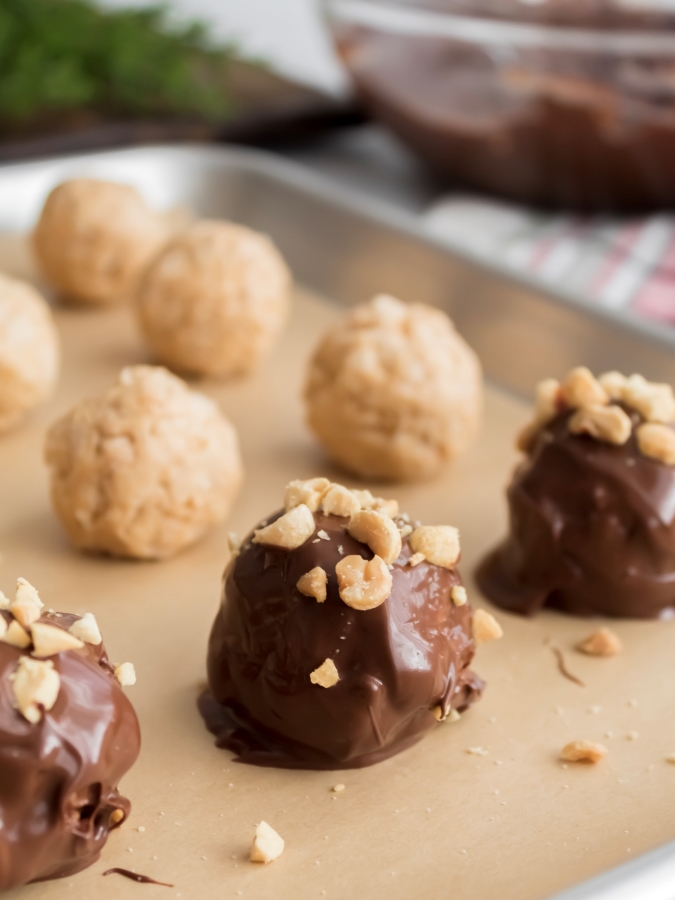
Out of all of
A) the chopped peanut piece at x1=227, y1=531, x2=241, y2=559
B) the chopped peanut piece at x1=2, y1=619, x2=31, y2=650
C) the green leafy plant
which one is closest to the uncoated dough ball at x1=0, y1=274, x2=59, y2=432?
the chopped peanut piece at x1=227, y1=531, x2=241, y2=559

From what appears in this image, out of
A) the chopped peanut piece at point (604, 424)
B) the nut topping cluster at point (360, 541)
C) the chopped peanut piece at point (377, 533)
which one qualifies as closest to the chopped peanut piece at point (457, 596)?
the nut topping cluster at point (360, 541)

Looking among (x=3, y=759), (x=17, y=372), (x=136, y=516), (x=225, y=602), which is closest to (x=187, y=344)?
(x=17, y=372)

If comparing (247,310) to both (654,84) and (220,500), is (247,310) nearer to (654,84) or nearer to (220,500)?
(220,500)

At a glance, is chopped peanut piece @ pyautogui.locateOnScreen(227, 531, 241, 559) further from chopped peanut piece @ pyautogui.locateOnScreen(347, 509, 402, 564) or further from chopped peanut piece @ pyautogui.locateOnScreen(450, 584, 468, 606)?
chopped peanut piece @ pyautogui.locateOnScreen(450, 584, 468, 606)

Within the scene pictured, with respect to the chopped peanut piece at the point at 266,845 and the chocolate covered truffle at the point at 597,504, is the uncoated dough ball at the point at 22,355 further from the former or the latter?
the chopped peanut piece at the point at 266,845

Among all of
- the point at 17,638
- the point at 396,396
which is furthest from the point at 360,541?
the point at 396,396

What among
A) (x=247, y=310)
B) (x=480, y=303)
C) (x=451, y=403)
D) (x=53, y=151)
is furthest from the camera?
(x=53, y=151)
